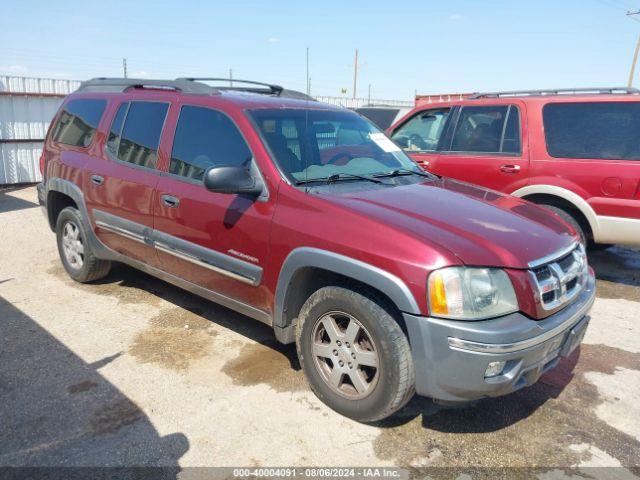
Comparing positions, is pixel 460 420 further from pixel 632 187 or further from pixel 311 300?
pixel 632 187

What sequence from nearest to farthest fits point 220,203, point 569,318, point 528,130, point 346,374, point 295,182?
point 569,318 < point 346,374 < point 295,182 < point 220,203 < point 528,130

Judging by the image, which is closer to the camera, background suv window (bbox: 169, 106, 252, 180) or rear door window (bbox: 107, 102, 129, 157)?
background suv window (bbox: 169, 106, 252, 180)

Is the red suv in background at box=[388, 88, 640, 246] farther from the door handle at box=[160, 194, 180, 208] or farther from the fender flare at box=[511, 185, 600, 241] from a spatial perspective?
the door handle at box=[160, 194, 180, 208]

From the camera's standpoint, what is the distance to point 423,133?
6.47m

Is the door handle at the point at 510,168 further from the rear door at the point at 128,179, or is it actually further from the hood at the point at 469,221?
the rear door at the point at 128,179

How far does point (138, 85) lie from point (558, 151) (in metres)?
4.19

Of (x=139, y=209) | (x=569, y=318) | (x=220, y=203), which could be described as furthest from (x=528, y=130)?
(x=139, y=209)

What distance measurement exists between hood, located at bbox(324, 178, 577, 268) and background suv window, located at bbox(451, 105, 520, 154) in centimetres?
228

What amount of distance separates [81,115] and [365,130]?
2.74 metres

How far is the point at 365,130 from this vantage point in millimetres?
4137

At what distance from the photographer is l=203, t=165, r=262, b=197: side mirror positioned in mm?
3020

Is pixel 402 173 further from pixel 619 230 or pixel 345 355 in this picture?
pixel 619 230

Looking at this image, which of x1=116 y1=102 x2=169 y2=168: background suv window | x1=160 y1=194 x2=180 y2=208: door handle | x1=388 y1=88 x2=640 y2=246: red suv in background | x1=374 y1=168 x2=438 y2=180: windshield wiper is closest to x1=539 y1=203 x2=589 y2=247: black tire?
x1=388 y1=88 x2=640 y2=246: red suv in background

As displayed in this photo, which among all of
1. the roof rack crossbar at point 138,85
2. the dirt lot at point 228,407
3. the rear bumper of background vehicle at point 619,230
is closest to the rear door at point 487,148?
the rear bumper of background vehicle at point 619,230
